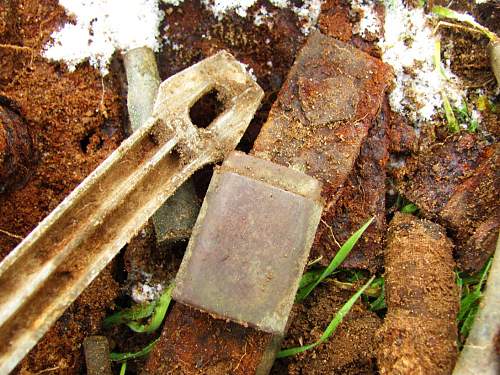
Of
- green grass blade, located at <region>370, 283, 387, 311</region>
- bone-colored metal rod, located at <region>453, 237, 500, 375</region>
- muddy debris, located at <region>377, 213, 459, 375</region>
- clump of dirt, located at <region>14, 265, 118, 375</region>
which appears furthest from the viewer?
green grass blade, located at <region>370, 283, 387, 311</region>

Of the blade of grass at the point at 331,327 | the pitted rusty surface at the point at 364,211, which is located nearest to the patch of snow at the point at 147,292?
the blade of grass at the point at 331,327

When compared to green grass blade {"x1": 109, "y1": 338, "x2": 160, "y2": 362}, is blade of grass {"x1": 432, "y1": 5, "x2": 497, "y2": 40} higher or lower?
higher

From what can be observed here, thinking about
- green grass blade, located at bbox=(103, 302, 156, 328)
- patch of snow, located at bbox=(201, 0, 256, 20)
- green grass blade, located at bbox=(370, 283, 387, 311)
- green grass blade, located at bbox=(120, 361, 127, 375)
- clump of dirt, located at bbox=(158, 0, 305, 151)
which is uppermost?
patch of snow, located at bbox=(201, 0, 256, 20)

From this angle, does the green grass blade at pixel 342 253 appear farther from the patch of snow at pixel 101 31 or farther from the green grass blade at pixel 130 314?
the patch of snow at pixel 101 31

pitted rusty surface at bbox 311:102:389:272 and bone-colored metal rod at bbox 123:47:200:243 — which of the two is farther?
pitted rusty surface at bbox 311:102:389:272

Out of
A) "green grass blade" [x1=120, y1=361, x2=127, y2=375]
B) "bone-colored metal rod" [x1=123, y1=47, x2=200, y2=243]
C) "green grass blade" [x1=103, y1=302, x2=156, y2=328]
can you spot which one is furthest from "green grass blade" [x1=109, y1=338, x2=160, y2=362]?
"bone-colored metal rod" [x1=123, y1=47, x2=200, y2=243]

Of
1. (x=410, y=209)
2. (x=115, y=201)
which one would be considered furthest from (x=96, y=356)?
(x=410, y=209)

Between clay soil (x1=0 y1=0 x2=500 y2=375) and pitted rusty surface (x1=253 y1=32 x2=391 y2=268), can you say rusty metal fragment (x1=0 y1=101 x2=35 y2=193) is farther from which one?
pitted rusty surface (x1=253 y1=32 x2=391 y2=268)
